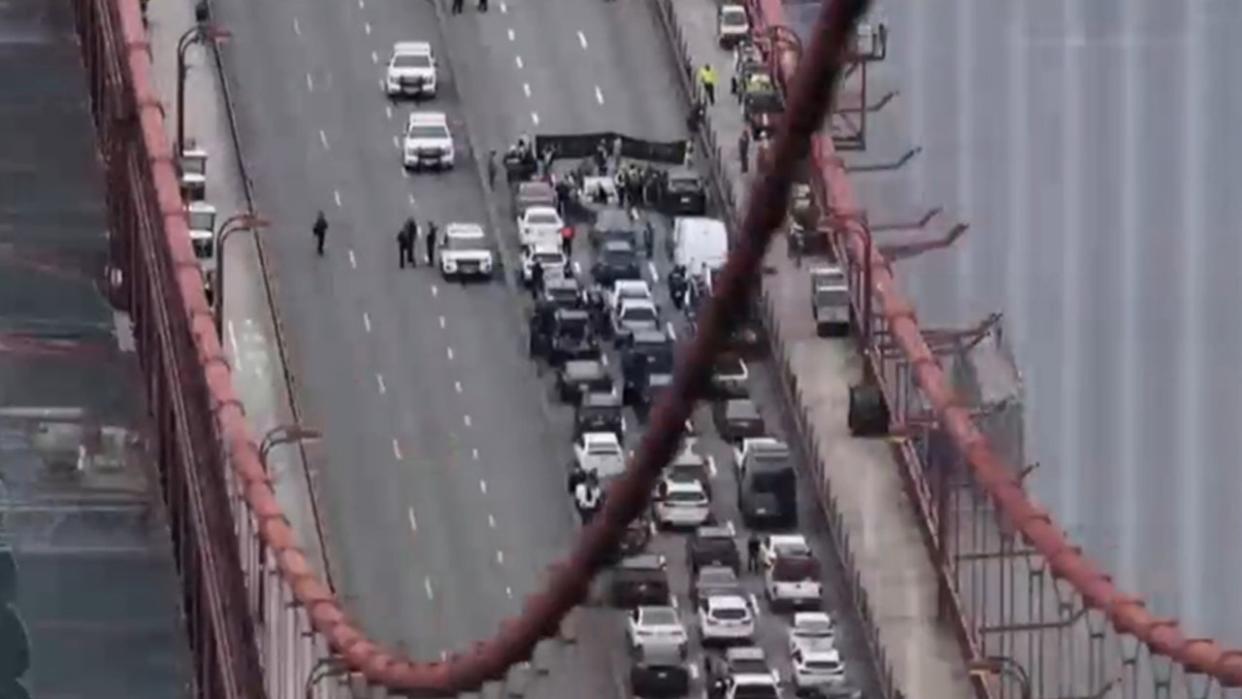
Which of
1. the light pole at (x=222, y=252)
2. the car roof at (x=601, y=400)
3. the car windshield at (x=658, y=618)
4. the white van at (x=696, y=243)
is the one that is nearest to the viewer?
the car windshield at (x=658, y=618)

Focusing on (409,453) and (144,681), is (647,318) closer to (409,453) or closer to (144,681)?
(409,453)

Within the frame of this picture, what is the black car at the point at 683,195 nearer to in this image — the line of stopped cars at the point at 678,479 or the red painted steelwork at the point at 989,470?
the line of stopped cars at the point at 678,479

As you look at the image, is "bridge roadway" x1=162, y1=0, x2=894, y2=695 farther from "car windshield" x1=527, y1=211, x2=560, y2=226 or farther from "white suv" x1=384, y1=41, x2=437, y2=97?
"car windshield" x1=527, y1=211, x2=560, y2=226

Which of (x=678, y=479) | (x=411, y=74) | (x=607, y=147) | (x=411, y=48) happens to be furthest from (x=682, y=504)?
(x=411, y=48)

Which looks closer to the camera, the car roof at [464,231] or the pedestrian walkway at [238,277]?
the pedestrian walkway at [238,277]

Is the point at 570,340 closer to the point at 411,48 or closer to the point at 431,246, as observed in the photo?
the point at 431,246

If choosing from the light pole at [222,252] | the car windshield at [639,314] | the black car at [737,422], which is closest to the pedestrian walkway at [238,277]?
the light pole at [222,252]
